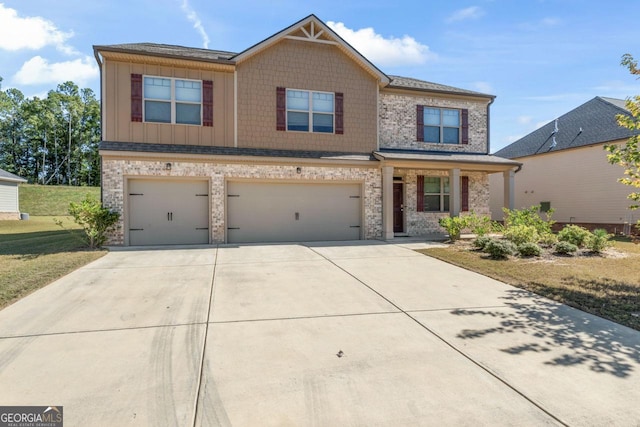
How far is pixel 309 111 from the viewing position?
475 inches

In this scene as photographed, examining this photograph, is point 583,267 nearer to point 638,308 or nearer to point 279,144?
point 638,308

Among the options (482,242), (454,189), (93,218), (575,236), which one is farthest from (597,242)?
(93,218)

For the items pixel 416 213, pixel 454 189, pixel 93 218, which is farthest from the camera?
pixel 416 213

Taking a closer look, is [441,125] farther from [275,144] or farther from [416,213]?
[275,144]

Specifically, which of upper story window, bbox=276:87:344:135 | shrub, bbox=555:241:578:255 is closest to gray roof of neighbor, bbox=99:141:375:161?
upper story window, bbox=276:87:344:135

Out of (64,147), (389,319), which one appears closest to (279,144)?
(389,319)

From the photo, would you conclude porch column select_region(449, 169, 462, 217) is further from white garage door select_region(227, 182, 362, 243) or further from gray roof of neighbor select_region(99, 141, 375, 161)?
white garage door select_region(227, 182, 362, 243)

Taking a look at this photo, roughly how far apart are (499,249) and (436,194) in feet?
18.8

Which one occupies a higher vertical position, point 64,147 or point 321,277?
point 64,147

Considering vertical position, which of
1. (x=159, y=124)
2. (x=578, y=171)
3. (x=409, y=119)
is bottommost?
(x=578, y=171)

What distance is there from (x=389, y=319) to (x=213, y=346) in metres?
2.20

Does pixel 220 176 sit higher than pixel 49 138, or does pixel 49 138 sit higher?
pixel 49 138

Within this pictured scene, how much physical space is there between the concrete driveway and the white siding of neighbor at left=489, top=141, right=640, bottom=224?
13277mm

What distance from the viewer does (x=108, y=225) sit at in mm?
9859
